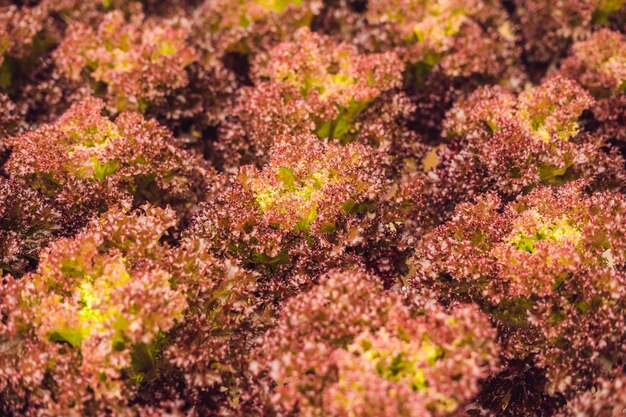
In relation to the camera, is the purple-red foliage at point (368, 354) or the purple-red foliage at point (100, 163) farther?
the purple-red foliage at point (100, 163)

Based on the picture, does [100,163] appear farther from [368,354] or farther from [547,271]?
[547,271]

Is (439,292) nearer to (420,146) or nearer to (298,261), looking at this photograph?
(298,261)

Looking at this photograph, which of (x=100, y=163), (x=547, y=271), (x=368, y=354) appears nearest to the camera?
(x=368, y=354)

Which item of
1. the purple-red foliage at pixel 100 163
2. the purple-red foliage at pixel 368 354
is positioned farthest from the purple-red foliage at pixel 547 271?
the purple-red foliage at pixel 100 163

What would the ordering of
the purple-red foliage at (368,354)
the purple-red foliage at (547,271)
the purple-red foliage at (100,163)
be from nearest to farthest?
the purple-red foliage at (368,354) < the purple-red foliage at (547,271) < the purple-red foliage at (100,163)

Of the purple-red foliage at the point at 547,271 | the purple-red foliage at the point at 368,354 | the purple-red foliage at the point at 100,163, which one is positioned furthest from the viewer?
the purple-red foliage at the point at 100,163

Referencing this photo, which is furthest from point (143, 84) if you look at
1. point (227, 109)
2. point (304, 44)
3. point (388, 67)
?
point (388, 67)

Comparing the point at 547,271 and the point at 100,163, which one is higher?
the point at 100,163

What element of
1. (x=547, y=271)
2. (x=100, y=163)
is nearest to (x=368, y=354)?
(x=547, y=271)

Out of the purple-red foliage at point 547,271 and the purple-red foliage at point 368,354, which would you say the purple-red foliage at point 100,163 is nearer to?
the purple-red foliage at point 368,354

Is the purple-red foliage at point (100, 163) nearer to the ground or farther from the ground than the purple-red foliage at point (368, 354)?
farther from the ground

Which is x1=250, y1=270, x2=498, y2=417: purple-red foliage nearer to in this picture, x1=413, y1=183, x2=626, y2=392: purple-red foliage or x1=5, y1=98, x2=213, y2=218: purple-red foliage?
x1=413, y1=183, x2=626, y2=392: purple-red foliage
